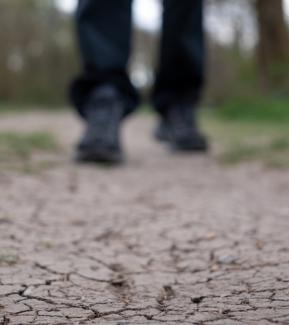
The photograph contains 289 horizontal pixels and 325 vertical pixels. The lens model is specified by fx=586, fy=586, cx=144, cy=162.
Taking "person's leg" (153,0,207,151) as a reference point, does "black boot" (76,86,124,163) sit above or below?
below

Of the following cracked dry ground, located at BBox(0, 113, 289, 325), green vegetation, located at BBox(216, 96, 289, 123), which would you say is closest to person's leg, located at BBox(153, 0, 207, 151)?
cracked dry ground, located at BBox(0, 113, 289, 325)

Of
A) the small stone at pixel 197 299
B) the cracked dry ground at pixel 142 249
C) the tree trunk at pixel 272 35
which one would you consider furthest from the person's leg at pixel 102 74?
the tree trunk at pixel 272 35

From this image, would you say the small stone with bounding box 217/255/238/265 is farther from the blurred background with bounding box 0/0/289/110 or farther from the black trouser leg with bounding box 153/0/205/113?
the blurred background with bounding box 0/0/289/110

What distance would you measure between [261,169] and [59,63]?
38.0 ft

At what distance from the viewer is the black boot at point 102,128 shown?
6.77ft

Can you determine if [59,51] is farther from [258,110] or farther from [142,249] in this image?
[142,249]

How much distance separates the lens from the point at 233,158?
91.2 inches

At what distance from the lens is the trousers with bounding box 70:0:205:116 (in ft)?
7.02

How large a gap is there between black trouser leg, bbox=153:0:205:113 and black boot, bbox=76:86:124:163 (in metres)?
0.40

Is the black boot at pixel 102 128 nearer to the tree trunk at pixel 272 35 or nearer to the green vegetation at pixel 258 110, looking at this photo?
the green vegetation at pixel 258 110

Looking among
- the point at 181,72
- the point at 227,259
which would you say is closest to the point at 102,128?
the point at 181,72

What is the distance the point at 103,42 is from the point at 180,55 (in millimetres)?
465

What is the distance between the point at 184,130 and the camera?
2502 millimetres

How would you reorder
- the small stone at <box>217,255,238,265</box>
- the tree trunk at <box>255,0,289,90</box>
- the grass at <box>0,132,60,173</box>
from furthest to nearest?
the tree trunk at <box>255,0,289,90</box>, the grass at <box>0,132,60,173</box>, the small stone at <box>217,255,238,265</box>
